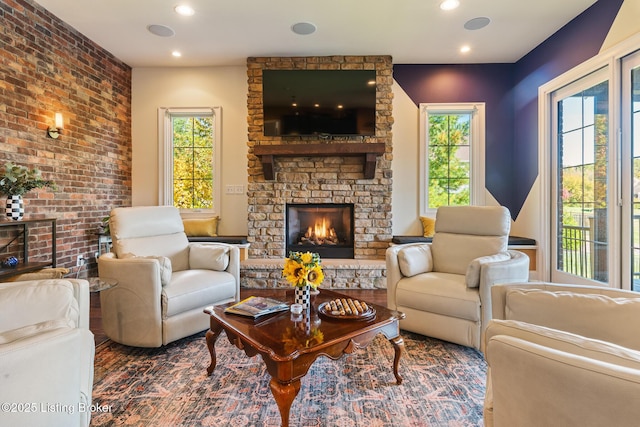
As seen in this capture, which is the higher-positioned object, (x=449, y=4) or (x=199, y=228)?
(x=449, y=4)

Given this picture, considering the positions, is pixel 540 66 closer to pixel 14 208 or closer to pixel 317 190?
pixel 317 190

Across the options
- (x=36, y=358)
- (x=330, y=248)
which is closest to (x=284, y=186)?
(x=330, y=248)

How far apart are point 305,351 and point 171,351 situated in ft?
4.28

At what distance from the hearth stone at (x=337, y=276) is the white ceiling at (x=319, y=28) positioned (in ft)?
8.51

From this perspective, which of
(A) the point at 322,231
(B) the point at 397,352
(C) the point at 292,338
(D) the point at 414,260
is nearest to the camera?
(C) the point at 292,338

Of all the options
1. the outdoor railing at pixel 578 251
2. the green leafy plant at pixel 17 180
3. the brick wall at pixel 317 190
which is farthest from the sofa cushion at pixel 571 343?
the green leafy plant at pixel 17 180

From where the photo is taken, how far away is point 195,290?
7.32 feet

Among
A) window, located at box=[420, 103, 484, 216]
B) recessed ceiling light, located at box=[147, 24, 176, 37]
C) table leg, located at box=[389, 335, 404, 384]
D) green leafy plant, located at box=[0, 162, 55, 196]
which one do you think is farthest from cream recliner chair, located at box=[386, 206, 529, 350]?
recessed ceiling light, located at box=[147, 24, 176, 37]

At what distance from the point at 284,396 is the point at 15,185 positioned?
289cm

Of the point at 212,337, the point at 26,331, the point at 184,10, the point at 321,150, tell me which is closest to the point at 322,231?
the point at 321,150

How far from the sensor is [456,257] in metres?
2.60

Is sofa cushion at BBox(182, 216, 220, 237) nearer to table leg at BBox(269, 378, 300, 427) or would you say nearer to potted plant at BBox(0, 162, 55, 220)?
potted plant at BBox(0, 162, 55, 220)

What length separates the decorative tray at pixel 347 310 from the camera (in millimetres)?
1596

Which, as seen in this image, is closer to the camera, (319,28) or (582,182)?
(582,182)
